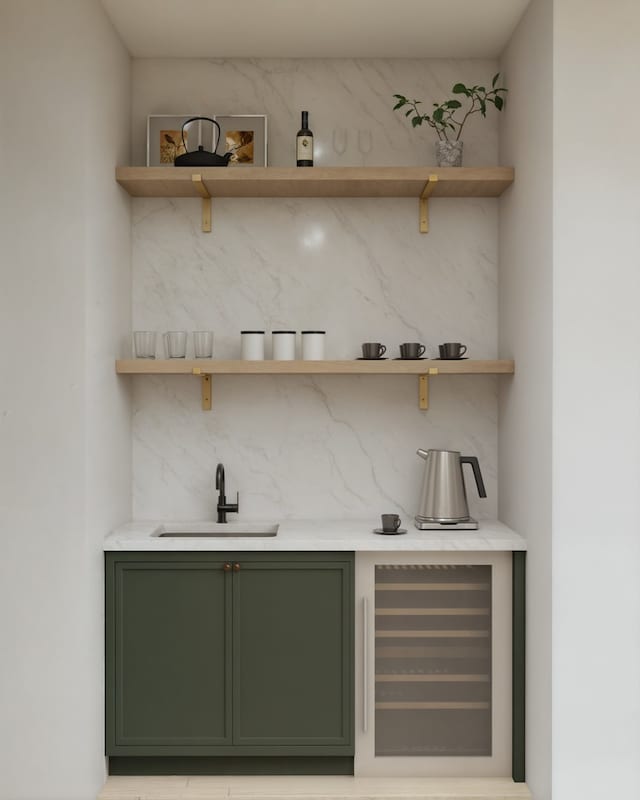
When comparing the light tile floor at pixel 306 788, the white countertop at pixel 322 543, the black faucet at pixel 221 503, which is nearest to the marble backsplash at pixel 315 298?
the black faucet at pixel 221 503

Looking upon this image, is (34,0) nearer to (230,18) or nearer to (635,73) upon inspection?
(230,18)

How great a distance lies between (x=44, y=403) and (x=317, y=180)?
1.27 m

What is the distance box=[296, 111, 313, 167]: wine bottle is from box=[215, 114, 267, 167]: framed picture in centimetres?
18

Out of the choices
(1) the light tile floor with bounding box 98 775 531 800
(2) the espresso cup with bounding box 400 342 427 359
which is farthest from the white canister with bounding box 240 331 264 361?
(1) the light tile floor with bounding box 98 775 531 800

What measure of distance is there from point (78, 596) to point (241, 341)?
45.1 inches

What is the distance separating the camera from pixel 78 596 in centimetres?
267

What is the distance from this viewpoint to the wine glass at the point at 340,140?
3318mm

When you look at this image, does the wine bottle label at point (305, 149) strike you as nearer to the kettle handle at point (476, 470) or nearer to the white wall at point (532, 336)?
the white wall at point (532, 336)

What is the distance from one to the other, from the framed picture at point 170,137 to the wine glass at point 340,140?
A: 0.49m

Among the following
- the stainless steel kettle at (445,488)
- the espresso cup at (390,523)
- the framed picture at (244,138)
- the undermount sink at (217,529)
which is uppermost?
the framed picture at (244,138)

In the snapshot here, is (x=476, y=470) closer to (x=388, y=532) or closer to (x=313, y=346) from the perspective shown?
(x=388, y=532)

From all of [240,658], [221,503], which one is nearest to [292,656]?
[240,658]

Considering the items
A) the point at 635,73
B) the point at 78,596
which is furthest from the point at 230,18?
the point at 78,596

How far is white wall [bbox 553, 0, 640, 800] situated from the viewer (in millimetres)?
2518
